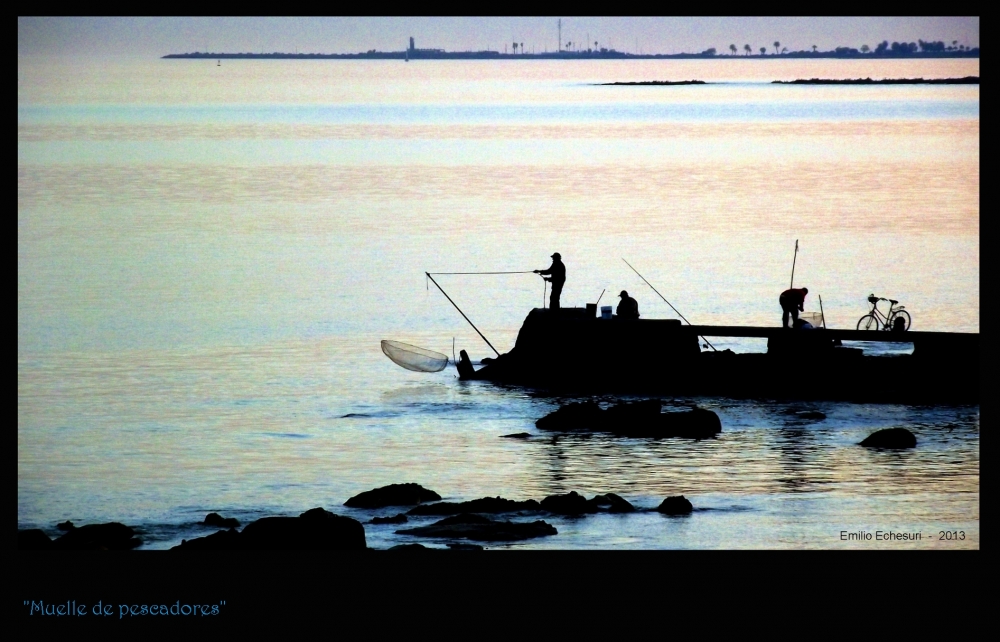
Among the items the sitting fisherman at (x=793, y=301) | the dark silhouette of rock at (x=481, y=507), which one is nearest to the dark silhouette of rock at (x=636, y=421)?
the sitting fisherman at (x=793, y=301)

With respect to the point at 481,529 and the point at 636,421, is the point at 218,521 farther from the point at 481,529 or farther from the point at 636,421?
the point at 636,421

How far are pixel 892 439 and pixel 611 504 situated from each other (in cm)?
644

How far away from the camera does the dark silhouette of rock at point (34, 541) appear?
795 inches

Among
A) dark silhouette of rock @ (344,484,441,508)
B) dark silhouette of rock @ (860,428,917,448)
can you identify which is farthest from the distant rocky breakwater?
dark silhouette of rock @ (860,428,917,448)

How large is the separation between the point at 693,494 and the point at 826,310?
2217 centimetres

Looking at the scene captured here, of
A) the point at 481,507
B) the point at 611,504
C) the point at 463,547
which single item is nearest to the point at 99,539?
the point at 463,547

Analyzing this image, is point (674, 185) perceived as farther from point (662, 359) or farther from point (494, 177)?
point (662, 359)

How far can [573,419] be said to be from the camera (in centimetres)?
2827

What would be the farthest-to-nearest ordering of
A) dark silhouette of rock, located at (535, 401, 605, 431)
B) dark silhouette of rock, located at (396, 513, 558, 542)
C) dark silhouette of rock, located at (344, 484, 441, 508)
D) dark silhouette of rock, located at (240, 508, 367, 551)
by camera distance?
dark silhouette of rock, located at (535, 401, 605, 431), dark silhouette of rock, located at (344, 484, 441, 508), dark silhouette of rock, located at (396, 513, 558, 542), dark silhouette of rock, located at (240, 508, 367, 551)

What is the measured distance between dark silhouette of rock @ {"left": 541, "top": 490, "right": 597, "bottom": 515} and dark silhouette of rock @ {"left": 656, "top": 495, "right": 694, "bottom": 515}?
36.9 inches

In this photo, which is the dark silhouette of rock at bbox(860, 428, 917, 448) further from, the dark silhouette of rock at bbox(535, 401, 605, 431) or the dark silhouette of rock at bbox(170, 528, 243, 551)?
the dark silhouette of rock at bbox(170, 528, 243, 551)

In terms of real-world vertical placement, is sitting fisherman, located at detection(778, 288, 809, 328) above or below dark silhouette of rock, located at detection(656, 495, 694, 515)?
above

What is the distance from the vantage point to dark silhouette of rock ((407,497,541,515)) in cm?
2208

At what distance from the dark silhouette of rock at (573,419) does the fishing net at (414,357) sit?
6844mm
